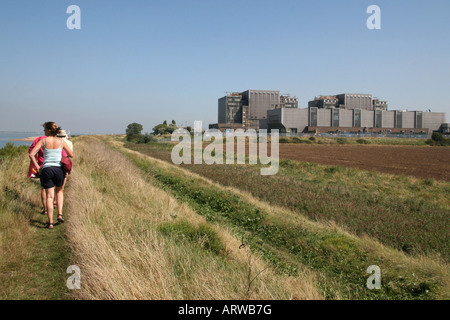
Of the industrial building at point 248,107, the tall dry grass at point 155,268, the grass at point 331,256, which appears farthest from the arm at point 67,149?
the industrial building at point 248,107

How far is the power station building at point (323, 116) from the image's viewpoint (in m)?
103

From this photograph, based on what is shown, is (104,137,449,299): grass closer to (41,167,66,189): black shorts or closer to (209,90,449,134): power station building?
(41,167,66,189): black shorts

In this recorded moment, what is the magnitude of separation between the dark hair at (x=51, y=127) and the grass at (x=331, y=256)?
4.35 metres

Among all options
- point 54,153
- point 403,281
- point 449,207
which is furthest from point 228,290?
point 449,207

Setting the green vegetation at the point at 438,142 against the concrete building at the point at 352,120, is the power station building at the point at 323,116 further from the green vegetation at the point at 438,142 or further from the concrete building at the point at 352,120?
the green vegetation at the point at 438,142

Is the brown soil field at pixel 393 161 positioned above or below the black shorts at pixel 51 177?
below

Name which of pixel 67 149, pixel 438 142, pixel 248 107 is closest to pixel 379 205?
pixel 67 149

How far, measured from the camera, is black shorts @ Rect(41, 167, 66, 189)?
559 centimetres

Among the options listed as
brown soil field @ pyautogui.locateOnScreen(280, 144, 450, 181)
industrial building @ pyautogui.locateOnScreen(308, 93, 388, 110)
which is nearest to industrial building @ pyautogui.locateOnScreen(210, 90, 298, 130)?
industrial building @ pyautogui.locateOnScreen(308, 93, 388, 110)

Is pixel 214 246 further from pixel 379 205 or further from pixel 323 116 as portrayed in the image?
pixel 323 116

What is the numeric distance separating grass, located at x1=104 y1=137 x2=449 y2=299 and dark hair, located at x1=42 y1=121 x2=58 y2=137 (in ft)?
14.3

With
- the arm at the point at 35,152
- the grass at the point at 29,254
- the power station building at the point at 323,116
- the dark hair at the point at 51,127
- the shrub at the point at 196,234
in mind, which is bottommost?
the shrub at the point at 196,234

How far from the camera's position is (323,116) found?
10406 centimetres
